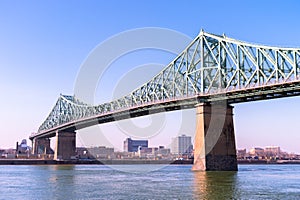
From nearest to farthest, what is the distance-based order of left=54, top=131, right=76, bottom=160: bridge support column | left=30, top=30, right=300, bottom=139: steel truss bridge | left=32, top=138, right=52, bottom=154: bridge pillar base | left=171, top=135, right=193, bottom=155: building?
left=30, top=30, right=300, bottom=139: steel truss bridge < left=54, top=131, right=76, bottom=160: bridge support column < left=32, top=138, right=52, bottom=154: bridge pillar base < left=171, top=135, right=193, bottom=155: building

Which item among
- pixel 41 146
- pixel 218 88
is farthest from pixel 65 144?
pixel 218 88

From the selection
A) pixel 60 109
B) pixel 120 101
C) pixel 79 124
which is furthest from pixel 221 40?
pixel 60 109

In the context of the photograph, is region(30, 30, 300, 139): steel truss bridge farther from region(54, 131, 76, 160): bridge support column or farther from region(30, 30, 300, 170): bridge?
region(54, 131, 76, 160): bridge support column

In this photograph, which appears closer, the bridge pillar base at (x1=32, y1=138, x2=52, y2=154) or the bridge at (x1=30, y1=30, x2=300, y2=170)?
the bridge at (x1=30, y1=30, x2=300, y2=170)

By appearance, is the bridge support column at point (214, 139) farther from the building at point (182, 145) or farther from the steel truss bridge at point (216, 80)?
the building at point (182, 145)

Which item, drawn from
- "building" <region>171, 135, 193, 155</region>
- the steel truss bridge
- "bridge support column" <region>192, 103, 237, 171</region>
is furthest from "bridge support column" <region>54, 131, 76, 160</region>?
"building" <region>171, 135, 193, 155</region>

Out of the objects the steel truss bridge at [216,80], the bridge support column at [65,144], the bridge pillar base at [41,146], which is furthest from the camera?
the bridge pillar base at [41,146]

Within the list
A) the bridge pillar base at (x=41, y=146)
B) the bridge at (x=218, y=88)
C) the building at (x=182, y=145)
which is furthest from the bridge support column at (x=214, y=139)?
the building at (x=182, y=145)
